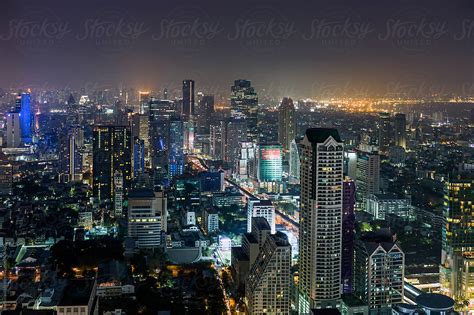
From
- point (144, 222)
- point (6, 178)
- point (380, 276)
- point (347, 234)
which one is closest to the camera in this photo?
point (380, 276)

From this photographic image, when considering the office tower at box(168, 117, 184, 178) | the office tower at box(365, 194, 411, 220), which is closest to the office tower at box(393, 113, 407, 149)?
the office tower at box(365, 194, 411, 220)

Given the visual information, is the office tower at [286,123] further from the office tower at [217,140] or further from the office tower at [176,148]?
the office tower at [217,140]

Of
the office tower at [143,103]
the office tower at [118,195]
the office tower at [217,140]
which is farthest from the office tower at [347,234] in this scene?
the office tower at [217,140]

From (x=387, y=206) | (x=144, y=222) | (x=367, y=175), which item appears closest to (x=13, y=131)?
(x=144, y=222)

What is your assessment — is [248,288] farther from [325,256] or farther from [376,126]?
[376,126]

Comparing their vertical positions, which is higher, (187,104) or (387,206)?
(187,104)

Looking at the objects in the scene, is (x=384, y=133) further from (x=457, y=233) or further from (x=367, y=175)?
(x=457, y=233)

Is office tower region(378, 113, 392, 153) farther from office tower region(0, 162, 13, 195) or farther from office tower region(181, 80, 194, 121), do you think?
office tower region(0, 162, 13, 195)
